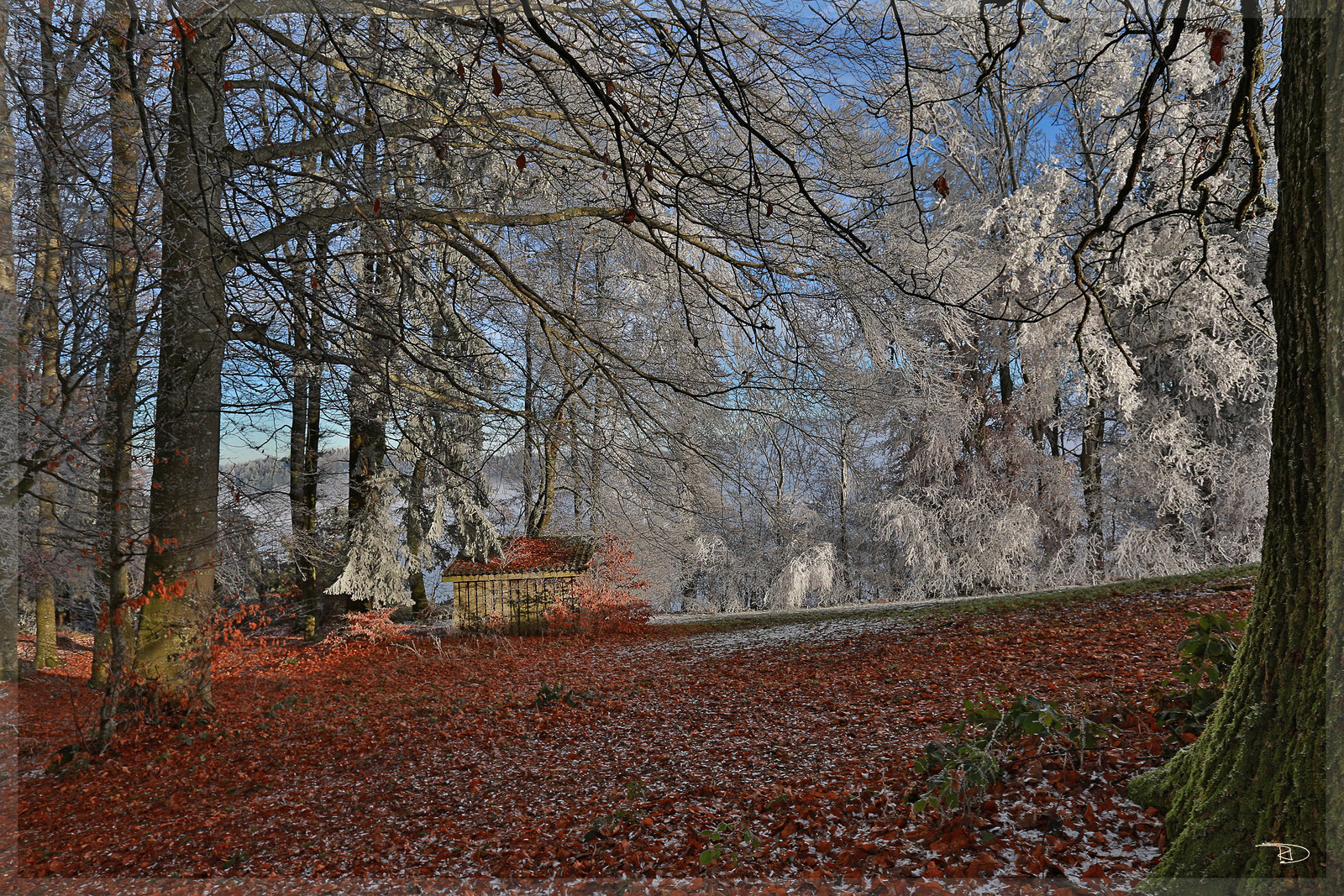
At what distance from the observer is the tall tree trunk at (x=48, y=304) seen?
429 cm

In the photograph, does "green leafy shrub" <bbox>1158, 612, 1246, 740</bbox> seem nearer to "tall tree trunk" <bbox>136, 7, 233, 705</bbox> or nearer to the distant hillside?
"tall tree trunk" <bbox>136, 7, 233, 705</bbox>

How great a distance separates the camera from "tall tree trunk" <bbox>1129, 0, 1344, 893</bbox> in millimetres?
1900

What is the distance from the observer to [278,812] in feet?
14.3

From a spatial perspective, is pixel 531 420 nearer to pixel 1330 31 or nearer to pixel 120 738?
pixel 120 738

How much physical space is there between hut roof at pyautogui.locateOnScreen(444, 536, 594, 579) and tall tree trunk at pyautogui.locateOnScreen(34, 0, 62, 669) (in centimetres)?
548

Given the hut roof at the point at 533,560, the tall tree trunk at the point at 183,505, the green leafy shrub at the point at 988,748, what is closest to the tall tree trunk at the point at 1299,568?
the green leafy shrub at the point at 988,748

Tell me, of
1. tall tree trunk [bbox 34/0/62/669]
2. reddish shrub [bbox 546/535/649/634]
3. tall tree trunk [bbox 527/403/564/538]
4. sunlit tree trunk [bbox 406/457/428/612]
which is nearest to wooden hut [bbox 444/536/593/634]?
reddish shrub [bbox 546/535/649/634]

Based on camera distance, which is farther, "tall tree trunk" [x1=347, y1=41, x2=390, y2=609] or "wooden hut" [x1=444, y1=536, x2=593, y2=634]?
"wooden hut" [x1=444, y1=536, x2=593, y2=634]

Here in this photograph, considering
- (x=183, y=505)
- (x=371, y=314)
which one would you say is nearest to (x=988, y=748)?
(x=371, y=314)

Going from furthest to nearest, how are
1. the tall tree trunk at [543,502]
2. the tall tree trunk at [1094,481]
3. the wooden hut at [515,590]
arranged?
1. the tall tree trunk at [1094,481]
2. the wooden hut at [515,590]
3. the tall tree trunk at [543,502]

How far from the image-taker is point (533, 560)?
41.0 ft

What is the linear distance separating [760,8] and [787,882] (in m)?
4.87
